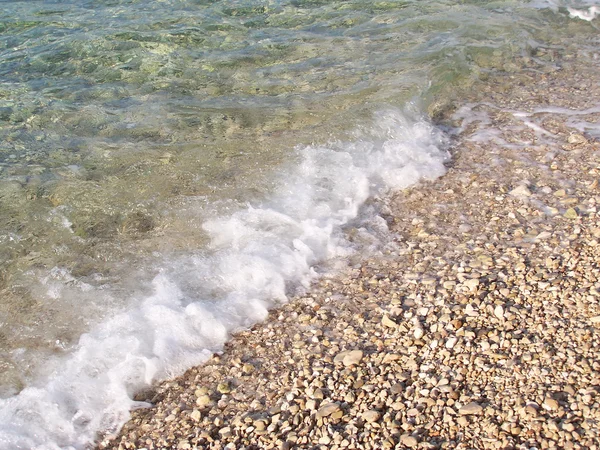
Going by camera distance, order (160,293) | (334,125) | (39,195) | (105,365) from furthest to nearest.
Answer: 1. (334,125)
2. (39,195)
3. (160,293)
4. (105,365)

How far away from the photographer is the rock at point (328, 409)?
13.6 ft

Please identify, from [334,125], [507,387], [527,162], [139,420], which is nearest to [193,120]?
[334,125]

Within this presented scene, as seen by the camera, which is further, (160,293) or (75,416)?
(160,293)

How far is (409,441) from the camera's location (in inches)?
150

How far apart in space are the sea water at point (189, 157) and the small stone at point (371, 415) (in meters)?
1.43

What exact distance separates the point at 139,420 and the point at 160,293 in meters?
1.31

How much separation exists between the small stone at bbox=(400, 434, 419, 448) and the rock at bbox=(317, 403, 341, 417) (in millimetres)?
487

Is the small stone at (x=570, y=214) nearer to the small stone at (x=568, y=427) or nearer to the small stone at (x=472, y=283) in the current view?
the small stone at (x=472, y=283)

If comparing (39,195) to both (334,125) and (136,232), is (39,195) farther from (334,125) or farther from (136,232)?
(334,125)

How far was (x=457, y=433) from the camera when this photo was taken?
3832 mm

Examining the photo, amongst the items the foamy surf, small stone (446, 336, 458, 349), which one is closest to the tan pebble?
small stone (446, 336, 458, 349)

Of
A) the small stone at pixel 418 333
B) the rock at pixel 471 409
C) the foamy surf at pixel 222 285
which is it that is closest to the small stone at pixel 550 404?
the rock at pixel 471 409

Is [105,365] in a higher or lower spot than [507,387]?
lower

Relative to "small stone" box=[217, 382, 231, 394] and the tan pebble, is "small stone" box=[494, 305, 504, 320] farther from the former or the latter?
"small stone" box=[217, 382, 231, 394]
